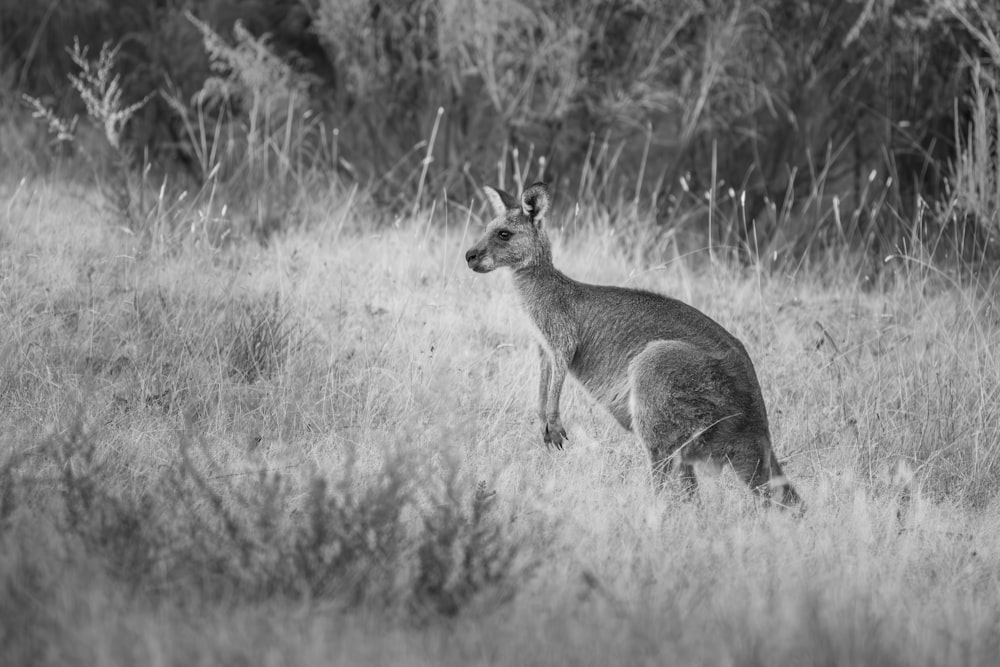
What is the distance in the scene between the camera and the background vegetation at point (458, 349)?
11.0 feet

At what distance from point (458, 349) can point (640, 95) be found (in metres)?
4.55

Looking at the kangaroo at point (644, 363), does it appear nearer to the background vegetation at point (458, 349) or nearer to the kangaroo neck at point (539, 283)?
the kangaroo neck at point (539, 283)

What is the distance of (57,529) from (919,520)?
3.28m

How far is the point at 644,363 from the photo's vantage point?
493cm

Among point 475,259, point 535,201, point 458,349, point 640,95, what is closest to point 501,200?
point 535,201

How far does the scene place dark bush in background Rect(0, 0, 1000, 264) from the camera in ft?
Result: 31.3

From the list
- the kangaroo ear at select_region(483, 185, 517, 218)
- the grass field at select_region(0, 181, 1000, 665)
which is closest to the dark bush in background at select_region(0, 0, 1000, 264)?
the grass field at select_region(0, 181, 1000, 665)

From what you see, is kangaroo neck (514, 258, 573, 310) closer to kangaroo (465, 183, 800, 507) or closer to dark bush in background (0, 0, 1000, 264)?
kangaroo (465, 183, 800, 507)

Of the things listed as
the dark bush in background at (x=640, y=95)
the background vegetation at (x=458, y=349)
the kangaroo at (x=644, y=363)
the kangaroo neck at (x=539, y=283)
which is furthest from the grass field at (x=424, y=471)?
the dark bush in background at (x=640, y=95)

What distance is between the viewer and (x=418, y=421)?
5457mm

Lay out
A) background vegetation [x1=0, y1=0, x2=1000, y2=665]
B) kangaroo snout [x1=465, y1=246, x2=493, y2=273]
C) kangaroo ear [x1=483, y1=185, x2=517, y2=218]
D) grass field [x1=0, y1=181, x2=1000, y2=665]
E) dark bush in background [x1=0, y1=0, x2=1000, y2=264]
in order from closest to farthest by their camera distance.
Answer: grass field [x1=0, y1=181, x2=1000, y2=665], background vegetation [x1=0, y1=0, x2=1000, y2=665], kangaroo snout [x1=465, y1=246, x2=493, y2=273], kangaroo ear [x1=483, y1=185, x2=517, y2=218], dark bush in background [x1=0, y1=0, x2=1000, y2=264]

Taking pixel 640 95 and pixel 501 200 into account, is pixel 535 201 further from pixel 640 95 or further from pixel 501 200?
pixel 640 95

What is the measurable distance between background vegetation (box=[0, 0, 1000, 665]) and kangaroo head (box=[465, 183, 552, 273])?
744mm

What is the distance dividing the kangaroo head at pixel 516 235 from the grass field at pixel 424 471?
0.68 meters
